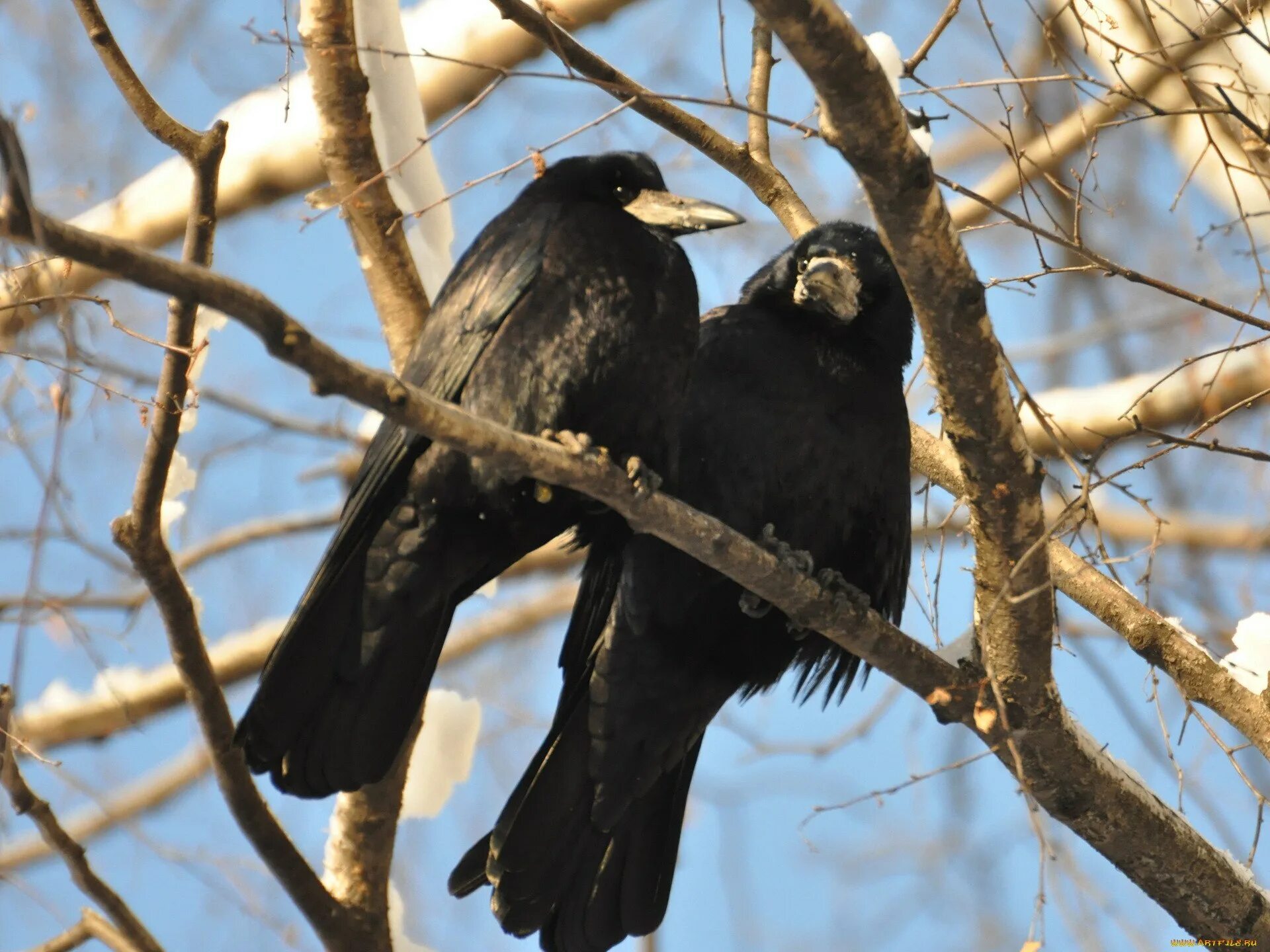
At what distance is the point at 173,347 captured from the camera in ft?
8.32

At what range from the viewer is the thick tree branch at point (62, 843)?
8.82ft

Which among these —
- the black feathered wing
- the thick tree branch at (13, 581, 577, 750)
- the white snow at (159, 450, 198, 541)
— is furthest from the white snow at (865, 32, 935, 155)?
the thick tree branch at (13, 581, 577, 750)

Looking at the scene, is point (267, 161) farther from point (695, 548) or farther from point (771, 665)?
point (695, 548)

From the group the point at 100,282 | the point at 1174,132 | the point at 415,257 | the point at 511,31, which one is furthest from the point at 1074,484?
the point at 100,282

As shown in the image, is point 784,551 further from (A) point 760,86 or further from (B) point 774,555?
(A) point 760,86

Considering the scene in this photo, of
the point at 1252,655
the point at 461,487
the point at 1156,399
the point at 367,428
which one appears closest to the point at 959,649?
the point at 1252,655

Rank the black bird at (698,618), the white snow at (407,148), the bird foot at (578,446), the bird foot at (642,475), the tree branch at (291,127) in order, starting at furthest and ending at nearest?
the tree branch at (291,127), the white snow at (407,148), the black bird at (698,618), the bird foot at (642,475), the bird foot at (578,446)

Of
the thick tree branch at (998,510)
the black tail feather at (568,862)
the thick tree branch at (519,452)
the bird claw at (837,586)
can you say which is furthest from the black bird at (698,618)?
the thick tree branch at (998,510)

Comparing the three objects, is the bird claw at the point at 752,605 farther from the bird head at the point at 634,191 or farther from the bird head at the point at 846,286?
the bird head at the point at 634,191

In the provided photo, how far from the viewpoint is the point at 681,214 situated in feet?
11.0

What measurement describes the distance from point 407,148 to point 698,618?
5.24 ft

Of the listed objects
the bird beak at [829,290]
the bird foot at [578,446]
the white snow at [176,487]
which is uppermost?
the bird beak at [829,290]

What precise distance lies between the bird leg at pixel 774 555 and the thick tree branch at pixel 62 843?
1.54 metres

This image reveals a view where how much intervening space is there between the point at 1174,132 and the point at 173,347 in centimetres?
367
